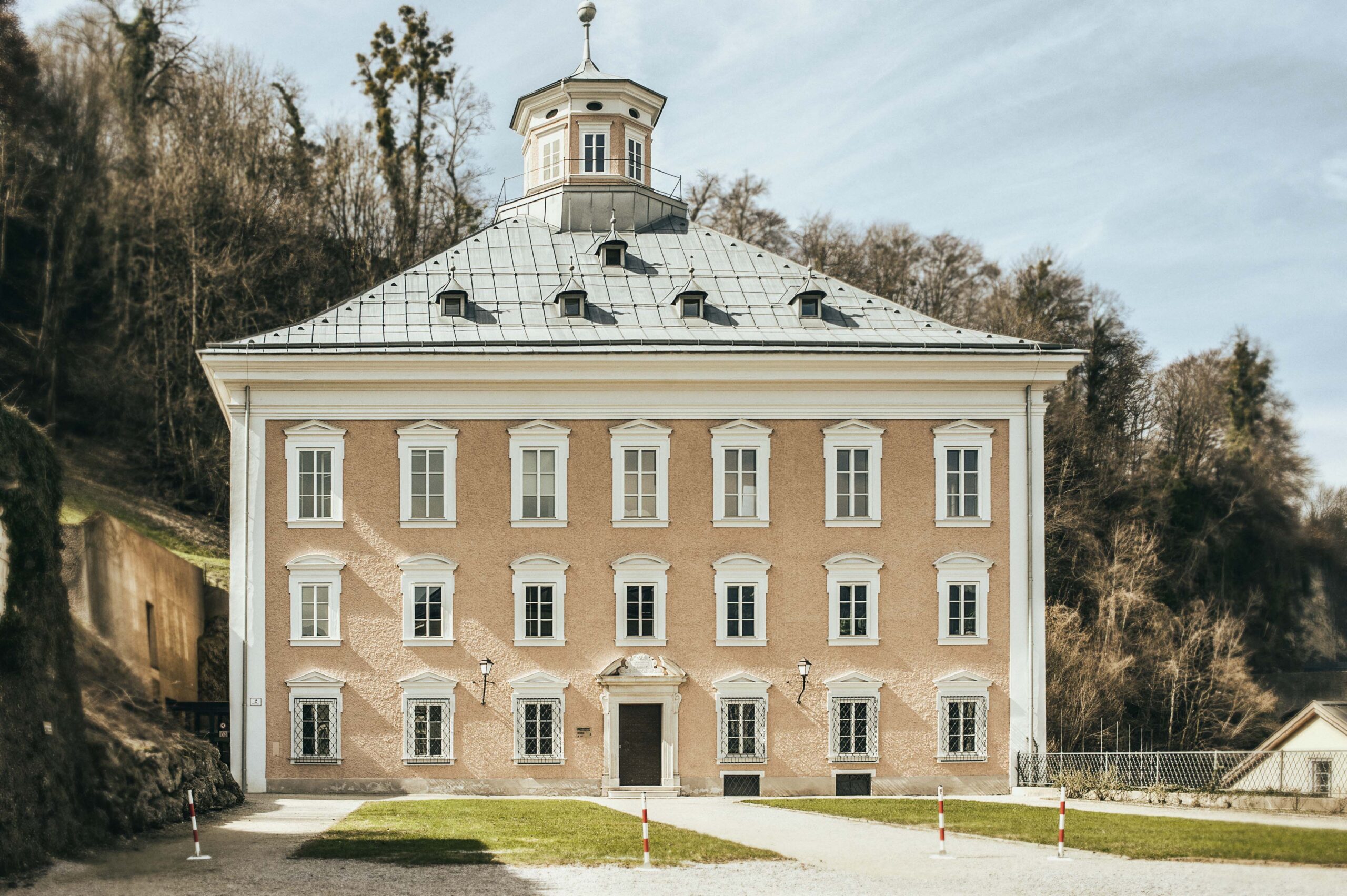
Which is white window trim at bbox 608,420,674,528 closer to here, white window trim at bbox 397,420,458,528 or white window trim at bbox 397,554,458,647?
white window trim at bbox 397,420,458,528

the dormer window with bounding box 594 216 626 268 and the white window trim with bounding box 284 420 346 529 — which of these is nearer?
the white window trim with bounding box 284 420 346 529

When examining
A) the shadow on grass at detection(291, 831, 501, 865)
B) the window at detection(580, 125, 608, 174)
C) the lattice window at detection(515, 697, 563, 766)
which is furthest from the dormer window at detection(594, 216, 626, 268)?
the shadow on grass at detection(291, 831, 501, 865)

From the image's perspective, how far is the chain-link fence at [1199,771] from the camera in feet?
66.1

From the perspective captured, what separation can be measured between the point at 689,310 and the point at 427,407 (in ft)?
21.8

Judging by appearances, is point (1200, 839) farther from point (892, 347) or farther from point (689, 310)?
point (689, 310)

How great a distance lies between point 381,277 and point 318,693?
76.0 ft

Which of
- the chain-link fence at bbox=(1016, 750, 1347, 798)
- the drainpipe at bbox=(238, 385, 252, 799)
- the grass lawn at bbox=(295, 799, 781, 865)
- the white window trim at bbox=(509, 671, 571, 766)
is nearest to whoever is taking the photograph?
the grass lawn at bbox=(295, 799, 781, 865)

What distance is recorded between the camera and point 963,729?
3031 centimetres

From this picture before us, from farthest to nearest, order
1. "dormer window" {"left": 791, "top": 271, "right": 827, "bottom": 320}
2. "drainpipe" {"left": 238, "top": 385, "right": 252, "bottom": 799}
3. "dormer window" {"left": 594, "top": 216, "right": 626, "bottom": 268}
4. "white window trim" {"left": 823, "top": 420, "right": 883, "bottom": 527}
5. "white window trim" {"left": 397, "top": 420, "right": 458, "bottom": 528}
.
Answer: "dormer window" {"left": 594, "top": 216, "right": 626, "bottom": 268} < "dormer window" {"left": 791, "top": 271, "right": 827, "bottom": 320} < "white window trim" {"left": 823, "top": 420, "right": 883, "bottom": 527} < "white window trim" {"left": 397, "top": 420, "right": 458, "bottom": 528} < "drainpipe" {"left": 238, "top": 385, "right": 252, "bottom": 799}

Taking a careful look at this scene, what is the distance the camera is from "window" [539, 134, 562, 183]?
38531 mm

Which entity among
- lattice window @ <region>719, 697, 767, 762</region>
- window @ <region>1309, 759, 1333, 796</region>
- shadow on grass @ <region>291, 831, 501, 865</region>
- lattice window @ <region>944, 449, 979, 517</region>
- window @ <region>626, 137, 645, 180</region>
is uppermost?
window @ <region>626, 137, 645, 180</region>

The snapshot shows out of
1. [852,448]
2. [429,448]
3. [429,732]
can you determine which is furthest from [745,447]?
[429,732]

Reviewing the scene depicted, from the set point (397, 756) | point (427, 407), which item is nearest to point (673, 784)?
point (397, 756)

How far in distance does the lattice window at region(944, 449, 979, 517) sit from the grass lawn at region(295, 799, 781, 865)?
36.9 ft
